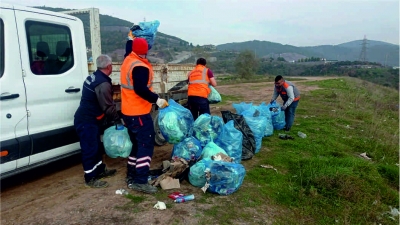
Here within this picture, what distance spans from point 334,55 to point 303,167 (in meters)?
145

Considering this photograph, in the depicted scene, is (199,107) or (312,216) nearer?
(312,216)

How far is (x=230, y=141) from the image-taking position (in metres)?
4.28

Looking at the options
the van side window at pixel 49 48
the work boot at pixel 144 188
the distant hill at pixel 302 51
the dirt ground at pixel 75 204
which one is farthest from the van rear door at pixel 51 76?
the distant hill at pixel 302 51

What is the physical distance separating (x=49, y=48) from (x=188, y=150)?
205cm

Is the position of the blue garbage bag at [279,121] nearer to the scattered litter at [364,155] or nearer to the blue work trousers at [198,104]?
the scattered litter at [364,155]

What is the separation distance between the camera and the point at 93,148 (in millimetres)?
3576

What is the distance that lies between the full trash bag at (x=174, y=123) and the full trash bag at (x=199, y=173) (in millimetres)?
419

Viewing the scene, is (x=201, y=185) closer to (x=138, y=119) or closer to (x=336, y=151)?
(x=138, y=119)

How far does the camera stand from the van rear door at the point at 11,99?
304 cm

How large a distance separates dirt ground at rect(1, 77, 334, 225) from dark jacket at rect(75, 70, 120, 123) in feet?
2.70

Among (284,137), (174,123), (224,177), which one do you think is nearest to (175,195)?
(224,177)

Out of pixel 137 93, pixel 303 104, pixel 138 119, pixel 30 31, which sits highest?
pixel 30 31

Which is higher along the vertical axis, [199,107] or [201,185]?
[199,107]

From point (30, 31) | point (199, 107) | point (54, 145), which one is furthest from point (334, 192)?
point (30, 31)
